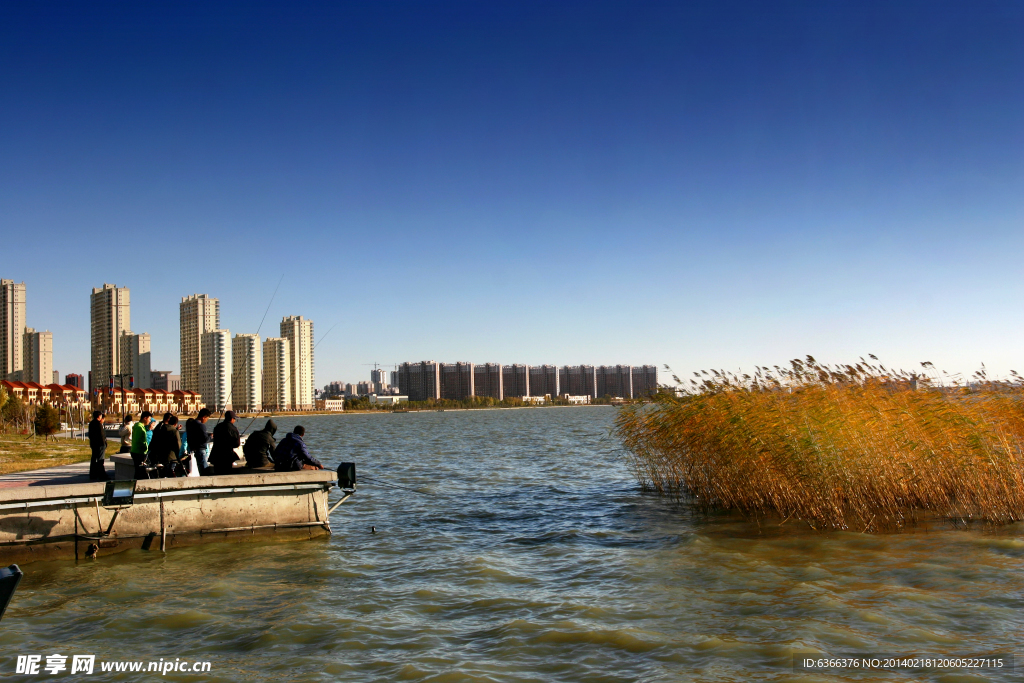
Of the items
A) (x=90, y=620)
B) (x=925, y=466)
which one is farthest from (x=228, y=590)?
(x=925, y=466)

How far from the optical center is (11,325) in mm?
131250

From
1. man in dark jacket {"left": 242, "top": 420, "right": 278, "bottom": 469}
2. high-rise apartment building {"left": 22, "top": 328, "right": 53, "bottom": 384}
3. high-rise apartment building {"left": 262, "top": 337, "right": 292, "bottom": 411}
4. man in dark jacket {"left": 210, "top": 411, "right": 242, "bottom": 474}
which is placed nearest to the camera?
man in dark jacket {"left": 210, "top": 411, "right": 242, "bottom": 474}

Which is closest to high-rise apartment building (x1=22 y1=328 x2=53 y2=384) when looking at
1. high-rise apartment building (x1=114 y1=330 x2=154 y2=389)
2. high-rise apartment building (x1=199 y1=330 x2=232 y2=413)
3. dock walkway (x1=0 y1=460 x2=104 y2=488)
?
high-rise apartment building (x1=114 y1=330 x2=154 y2=389)

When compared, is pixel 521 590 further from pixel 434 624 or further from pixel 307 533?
pixel 307 533

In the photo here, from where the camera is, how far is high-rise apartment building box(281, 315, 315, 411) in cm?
18325

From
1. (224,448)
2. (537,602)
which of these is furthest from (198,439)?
(537,602)

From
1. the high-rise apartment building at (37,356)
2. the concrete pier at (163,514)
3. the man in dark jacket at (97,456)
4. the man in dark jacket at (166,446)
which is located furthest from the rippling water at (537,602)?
the high-rise apartment building at (37,356)

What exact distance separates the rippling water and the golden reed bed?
0.86 meters

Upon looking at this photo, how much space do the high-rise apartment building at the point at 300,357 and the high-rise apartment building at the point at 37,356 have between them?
5284 centimetres

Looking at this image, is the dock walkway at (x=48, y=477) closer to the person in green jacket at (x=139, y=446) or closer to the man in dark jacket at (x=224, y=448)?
the person in green jacket at (x=139, y=446)

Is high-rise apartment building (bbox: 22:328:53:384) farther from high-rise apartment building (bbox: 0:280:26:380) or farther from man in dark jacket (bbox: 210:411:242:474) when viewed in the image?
man in dark jacket (bbox: 210:411:242:474)

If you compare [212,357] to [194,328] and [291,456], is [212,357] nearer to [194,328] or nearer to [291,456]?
[194,328]

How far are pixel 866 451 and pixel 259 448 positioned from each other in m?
12.5

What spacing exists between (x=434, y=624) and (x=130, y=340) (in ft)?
444
